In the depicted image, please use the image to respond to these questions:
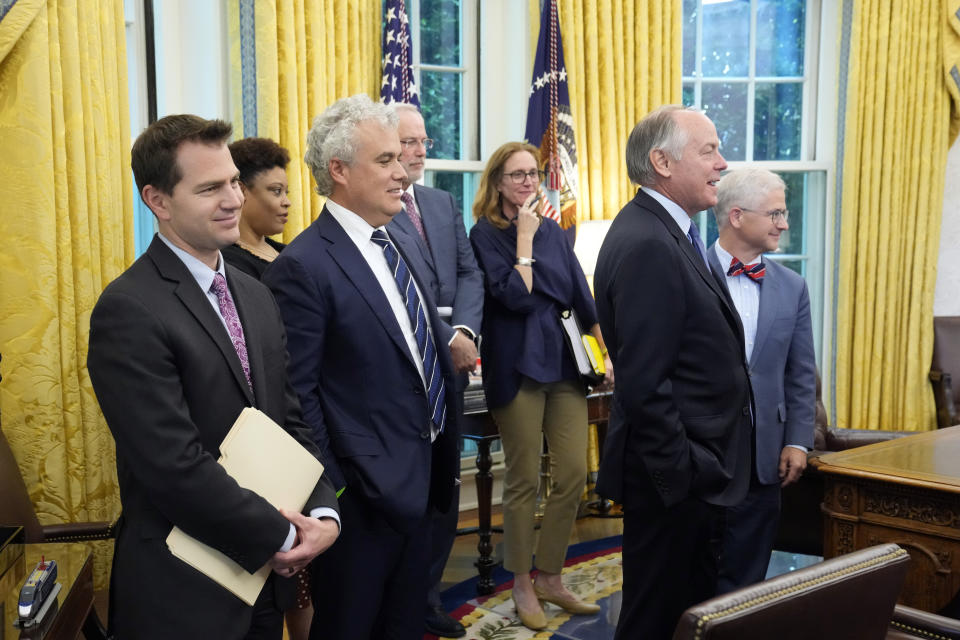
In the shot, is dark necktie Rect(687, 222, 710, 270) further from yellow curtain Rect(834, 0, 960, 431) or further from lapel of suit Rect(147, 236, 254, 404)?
yellow curtain Rect(834, 0, 960, 431)

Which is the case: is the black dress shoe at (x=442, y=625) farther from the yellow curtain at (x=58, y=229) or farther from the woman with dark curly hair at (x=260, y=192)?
the woman with dark curly hair at (x=260, y=192)

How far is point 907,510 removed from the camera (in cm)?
251

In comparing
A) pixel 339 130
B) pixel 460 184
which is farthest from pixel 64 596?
pixel 460 184

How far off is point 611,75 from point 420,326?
330cm

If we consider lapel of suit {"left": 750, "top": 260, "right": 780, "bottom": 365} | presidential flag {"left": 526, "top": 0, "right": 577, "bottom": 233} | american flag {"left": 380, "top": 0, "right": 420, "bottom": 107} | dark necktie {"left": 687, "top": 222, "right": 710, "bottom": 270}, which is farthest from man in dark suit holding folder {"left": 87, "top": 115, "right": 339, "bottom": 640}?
presidential flag {"left": 526, "top": 0, "right": 577, "bottom": 233}

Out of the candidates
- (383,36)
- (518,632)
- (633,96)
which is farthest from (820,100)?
(518,632)

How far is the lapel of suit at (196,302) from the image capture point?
5.03ft

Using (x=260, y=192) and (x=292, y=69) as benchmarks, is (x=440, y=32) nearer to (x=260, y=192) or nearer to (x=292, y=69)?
(x=292, y=69)

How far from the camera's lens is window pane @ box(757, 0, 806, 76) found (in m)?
5.47

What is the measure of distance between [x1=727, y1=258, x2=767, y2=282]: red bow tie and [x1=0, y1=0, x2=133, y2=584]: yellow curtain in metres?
2.16

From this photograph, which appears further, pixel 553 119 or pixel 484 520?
pixel 553 119

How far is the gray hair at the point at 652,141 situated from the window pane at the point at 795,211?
3.61 m

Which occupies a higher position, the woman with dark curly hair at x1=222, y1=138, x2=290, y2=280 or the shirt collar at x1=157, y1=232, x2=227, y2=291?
the woman with dark curly hair at x1=222, y1=138, x2=290, y2=280

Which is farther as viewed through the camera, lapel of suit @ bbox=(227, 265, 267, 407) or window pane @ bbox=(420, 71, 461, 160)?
window pane @ bbox=(420, 71, 461, 160)
